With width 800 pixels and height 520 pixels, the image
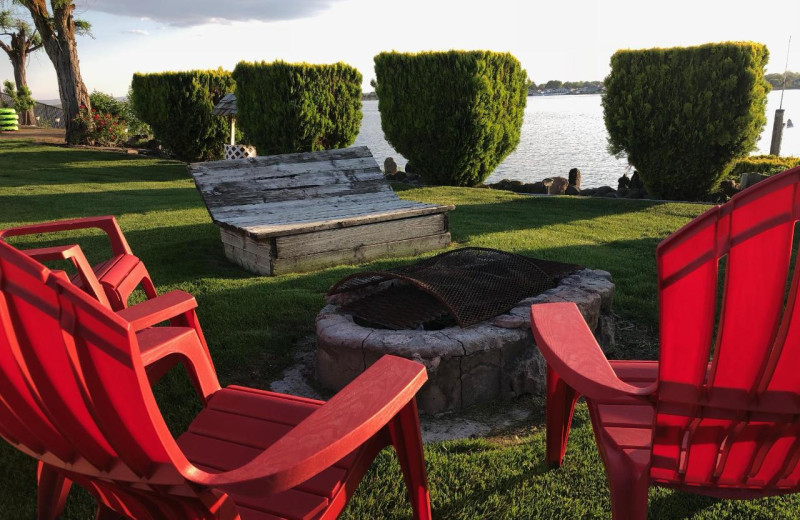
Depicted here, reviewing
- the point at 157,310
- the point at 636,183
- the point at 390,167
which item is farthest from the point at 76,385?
the point at 390,167

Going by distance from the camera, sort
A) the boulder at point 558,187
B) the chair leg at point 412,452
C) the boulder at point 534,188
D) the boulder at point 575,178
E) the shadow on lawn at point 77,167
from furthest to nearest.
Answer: the shadow on lawn at point 77,167 → the boulder at point 575,178 → the boulder at point 558,187 → the boulder at point 534,188 → the chair leg at point 412,452

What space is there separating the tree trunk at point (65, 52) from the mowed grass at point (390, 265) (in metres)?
6.08

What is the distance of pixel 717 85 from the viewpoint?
8.73m

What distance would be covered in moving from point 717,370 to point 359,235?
4.52 m

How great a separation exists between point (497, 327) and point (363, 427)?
1.87 m

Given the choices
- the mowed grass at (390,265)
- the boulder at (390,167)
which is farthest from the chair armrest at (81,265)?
the boulder at (390,167)

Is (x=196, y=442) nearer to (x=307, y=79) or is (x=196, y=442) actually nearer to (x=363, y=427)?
(x=363, y=427)

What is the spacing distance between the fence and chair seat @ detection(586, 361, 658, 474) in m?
31.4

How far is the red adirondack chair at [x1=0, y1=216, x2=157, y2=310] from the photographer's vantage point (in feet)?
9.13

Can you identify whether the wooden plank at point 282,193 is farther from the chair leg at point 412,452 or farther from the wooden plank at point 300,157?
the chair leg at point 412,452

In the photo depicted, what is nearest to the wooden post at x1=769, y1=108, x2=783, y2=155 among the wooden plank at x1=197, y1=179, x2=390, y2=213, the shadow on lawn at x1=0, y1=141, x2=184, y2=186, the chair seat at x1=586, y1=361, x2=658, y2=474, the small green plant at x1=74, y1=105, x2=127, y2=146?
the wooden plank at x1=197, y1=179, x2=390, y2=213

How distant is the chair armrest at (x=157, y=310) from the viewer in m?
2.28

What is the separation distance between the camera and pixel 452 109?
35.2 ft

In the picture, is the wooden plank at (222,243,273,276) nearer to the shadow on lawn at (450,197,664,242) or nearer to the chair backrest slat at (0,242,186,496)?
the shadow on lawn at (450,197,664,242)
